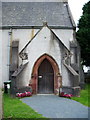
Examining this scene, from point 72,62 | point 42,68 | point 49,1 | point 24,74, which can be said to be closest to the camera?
point 24,74

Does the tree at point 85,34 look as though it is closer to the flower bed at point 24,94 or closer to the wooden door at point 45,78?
the wooden door at point 45,78

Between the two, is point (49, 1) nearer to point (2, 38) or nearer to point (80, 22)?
point (80, 22)

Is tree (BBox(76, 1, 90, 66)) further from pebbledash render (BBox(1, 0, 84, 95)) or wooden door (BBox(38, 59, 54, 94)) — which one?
wooden door (BBox(38, 59, 54, 94))

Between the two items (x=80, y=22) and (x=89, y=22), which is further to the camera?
(x=80, y=22)

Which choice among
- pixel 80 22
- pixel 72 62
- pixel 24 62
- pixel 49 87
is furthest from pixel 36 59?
pixel 80 22

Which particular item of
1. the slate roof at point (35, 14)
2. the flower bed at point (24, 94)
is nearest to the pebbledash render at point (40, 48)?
the slate roof at point (35, 14)

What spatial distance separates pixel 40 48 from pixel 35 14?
284 inches

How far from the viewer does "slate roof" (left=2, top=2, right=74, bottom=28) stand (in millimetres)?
20875

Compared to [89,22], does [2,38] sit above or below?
below

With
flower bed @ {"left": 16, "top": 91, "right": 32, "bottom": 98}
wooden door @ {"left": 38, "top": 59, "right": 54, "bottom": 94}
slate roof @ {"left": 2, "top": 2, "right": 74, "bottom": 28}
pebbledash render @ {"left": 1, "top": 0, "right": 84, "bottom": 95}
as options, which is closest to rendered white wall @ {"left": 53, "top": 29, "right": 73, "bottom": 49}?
pebbledash render @ {"left": 1, "top": 0, "right": 84, "bottom": 95}

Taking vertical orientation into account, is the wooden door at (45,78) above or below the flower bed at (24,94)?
above

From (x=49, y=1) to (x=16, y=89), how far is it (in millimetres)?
14879

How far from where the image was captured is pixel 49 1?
24812 millimetres

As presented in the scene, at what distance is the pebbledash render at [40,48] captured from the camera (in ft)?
52.3
